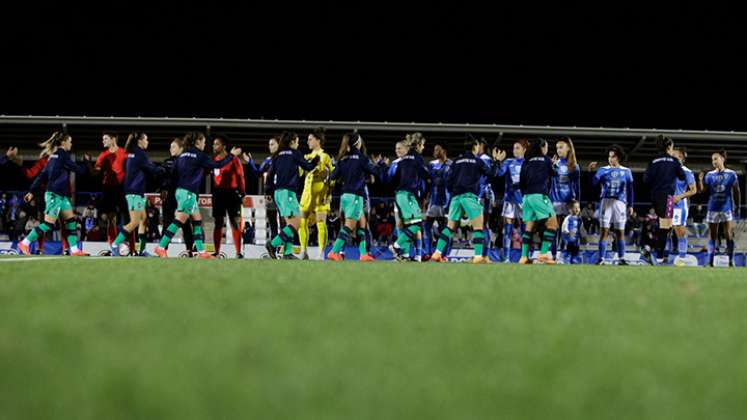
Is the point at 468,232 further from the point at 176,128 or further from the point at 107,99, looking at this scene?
the point at 107,99

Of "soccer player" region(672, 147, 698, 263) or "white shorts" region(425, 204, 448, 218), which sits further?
"white shorts" region(425, 204, 448, 218)

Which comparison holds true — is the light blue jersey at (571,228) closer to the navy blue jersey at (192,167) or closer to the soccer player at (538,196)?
the soccer player at (538,196)

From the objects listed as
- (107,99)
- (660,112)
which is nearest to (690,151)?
(660,112)

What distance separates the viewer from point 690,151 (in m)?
22.3

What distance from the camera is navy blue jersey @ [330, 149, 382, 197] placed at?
11.4m

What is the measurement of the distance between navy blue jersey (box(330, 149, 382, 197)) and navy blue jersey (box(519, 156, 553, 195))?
91.6 inches

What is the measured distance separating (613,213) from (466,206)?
2.97 metres

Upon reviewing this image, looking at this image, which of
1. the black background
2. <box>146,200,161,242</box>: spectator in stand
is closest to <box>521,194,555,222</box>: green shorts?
<box>146,200,161,242</box>: spectator in stand

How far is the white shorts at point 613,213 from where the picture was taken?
12133mm

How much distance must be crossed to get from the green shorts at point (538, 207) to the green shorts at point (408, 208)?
176cm

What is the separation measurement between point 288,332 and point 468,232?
15096 millimetres

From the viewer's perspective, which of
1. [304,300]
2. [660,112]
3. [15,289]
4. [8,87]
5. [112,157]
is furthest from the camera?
[660,112]

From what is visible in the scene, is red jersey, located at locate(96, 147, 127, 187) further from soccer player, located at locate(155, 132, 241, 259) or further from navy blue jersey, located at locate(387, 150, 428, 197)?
navy blue jersey, located at locate(387, 150, 428, 197)

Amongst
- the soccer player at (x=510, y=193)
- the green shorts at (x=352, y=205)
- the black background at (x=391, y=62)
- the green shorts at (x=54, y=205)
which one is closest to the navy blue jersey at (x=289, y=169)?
the green shorts at (x=352, y=205)
